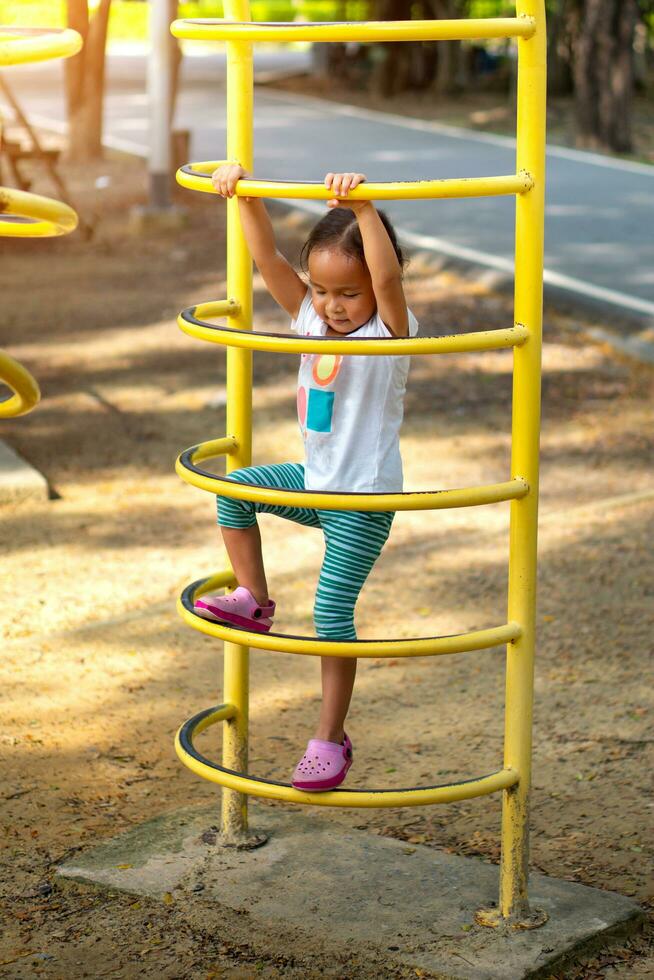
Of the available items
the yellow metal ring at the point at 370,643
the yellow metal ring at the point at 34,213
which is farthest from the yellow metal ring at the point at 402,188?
the yellow metal ring at the point at 370,643

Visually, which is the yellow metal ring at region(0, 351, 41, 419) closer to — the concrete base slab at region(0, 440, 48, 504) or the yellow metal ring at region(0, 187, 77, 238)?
the yellow metal ring at region(0, 187, 77, 238)

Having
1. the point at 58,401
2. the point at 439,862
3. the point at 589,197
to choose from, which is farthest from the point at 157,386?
the point at 589,197

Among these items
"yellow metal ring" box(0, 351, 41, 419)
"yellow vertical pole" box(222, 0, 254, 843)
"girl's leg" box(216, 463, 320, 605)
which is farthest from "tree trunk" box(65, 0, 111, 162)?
"girl's leg" box(216, 463, 320, 605)

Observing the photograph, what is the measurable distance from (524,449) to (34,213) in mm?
929

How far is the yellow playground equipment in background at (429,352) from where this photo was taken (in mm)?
2373

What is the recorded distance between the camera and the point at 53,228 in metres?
2.60

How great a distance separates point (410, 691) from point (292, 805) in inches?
27.6

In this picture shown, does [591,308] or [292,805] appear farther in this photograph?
[591,308]

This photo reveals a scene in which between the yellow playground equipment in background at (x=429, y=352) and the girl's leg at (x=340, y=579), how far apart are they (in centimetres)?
18

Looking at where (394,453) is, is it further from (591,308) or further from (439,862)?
(591,308)

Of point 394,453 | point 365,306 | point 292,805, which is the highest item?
point 365,306

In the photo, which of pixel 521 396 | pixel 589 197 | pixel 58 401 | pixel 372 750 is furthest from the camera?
pixel 589 197

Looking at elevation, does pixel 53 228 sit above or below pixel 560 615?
above

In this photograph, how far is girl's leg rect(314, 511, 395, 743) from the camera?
105 inches
